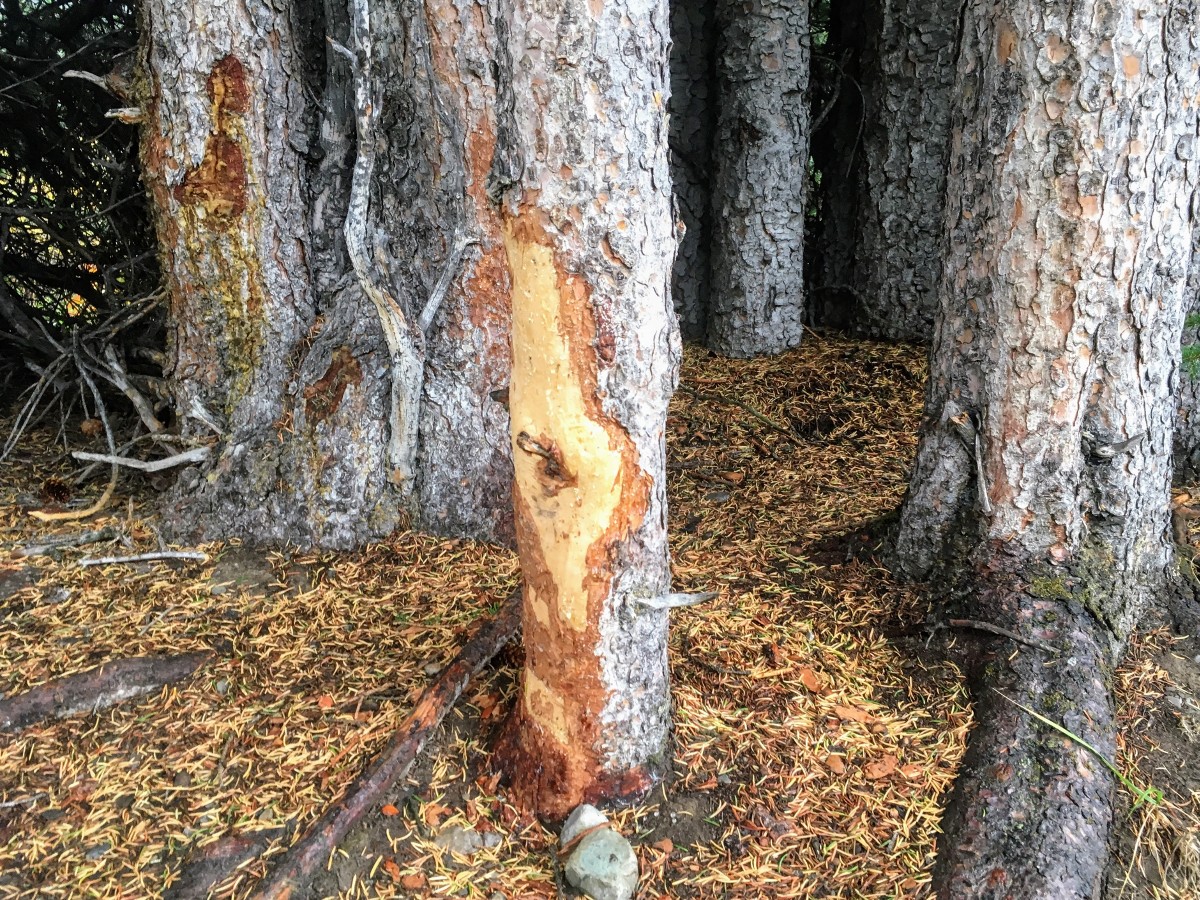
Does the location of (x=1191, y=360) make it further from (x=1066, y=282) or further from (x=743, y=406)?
(x=743, y=406)

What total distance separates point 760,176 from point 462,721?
3393mm

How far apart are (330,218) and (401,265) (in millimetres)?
355

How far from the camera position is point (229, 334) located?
339 cm

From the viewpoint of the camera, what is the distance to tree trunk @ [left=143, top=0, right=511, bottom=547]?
3086mm

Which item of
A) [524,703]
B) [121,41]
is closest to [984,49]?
[524,703]

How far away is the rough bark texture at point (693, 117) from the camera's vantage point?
16.9ft

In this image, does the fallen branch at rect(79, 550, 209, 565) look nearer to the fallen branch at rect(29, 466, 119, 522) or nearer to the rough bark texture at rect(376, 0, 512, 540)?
the fallen branch at rect(29, 466, 119, 522)

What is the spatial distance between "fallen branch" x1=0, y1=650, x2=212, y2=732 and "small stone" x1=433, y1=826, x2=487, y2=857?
3.35 ft

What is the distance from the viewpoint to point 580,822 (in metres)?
2.29

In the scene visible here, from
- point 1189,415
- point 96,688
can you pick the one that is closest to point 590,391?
point 96,688

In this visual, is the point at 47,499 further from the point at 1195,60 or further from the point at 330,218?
the point at 1195,60

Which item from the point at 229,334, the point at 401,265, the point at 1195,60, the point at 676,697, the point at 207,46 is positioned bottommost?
the point at 676,697

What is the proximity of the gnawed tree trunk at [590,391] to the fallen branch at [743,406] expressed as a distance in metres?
2.12

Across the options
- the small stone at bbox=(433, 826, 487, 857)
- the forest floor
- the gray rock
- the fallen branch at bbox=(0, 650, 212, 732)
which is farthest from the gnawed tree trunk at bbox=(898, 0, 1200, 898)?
the fallen branch at bbox=(0, 650, 212, 732)
